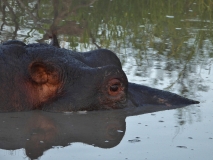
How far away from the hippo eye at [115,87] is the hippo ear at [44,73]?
1.23 ft

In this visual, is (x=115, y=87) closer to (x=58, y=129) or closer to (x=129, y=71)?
(x=58, y=129)

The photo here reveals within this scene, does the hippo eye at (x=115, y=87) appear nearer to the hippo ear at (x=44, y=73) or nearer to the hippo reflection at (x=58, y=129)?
the hippo reflection at (x=58, y=129)

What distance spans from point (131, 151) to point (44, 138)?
58cm

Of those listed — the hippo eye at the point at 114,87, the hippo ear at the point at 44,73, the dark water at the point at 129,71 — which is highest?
the hippo ear at the point at 44,73

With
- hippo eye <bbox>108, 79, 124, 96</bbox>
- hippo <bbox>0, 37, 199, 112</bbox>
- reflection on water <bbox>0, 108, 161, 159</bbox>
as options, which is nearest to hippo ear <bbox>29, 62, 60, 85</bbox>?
hippo <bbox>0, 37, 199, 112</bbox>

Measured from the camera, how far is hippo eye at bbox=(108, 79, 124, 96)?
4.47m

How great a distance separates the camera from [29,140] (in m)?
3.86

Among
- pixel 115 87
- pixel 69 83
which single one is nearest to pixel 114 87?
pixel 115 87

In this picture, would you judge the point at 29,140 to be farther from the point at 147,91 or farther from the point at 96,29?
the point at 96,29

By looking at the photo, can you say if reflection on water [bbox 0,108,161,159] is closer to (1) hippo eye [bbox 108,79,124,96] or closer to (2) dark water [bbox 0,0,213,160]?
(2) dark water [bbox 0,0,213,160]

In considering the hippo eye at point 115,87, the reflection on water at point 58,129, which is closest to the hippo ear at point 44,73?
the reflection on water at point 58,129

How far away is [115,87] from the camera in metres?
4.50

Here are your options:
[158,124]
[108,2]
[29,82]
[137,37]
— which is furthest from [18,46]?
[108,2]

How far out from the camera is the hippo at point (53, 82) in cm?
442
